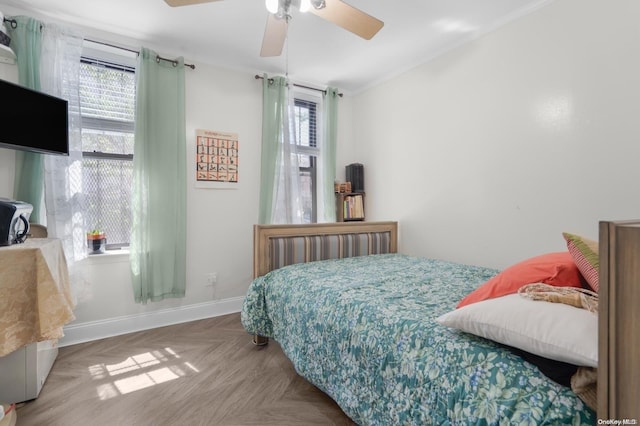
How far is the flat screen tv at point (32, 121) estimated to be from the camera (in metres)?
1.87

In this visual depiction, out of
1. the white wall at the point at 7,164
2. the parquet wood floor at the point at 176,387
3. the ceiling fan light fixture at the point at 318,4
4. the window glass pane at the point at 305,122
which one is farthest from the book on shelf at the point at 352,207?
the white wall at the point at 7,164

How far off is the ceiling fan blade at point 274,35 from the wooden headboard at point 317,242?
4.28ft

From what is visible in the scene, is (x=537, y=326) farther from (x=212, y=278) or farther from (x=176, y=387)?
(x=212, y=278)

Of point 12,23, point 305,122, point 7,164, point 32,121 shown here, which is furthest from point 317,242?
point 12,23

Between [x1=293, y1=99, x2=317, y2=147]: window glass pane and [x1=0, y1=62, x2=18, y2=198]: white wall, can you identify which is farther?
[x1=293, y1=99, x2=317, y2=147]: window glass pane

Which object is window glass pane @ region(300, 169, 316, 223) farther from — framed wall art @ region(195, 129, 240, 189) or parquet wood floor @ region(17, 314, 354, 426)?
parquet wood floor @ region(17, 314, 354, 426)

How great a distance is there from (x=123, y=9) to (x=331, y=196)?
8.19ft

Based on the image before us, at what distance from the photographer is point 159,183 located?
8.80ft

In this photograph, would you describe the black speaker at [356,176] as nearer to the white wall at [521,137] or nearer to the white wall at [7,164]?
the white wall at [521,137]

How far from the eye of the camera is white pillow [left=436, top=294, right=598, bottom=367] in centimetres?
73

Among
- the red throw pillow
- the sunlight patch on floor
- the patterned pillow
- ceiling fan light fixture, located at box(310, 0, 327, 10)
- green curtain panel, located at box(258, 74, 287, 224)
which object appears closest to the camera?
the patterned pillow

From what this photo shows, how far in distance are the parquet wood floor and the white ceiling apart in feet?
8.43

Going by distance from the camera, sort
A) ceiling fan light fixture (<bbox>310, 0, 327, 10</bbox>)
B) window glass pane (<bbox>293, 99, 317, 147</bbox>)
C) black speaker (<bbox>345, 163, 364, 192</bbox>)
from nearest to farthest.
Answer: ceiling fan light fixture (<bbox>310, 0, 327, 10</bbox>), window glass pane (<bbox>293, 99, 317, 147</bbox>), black speaker (<bbox>345, 163, 364, 192</bbox>)

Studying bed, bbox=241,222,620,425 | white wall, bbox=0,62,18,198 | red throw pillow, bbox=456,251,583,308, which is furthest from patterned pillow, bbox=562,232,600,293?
white wall, bbox=0,62,18,198
